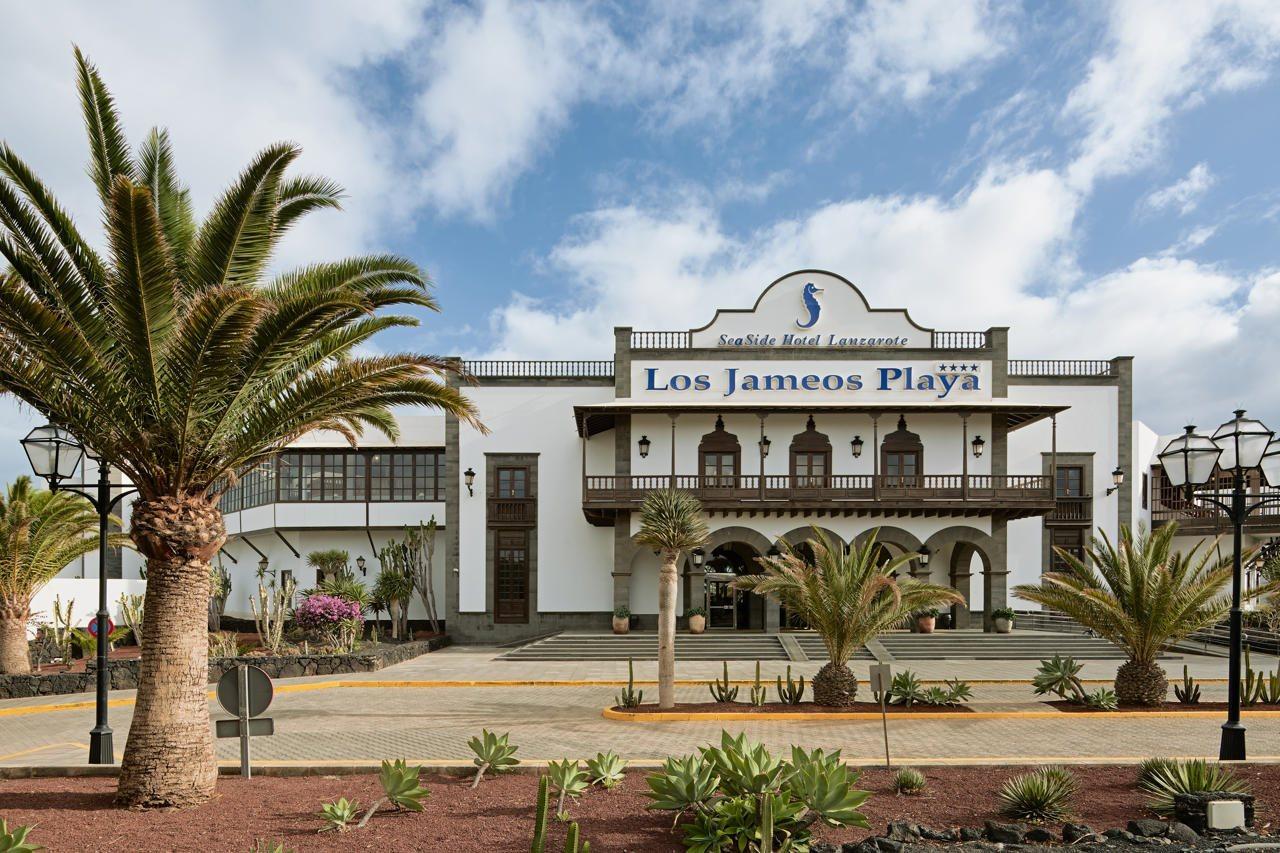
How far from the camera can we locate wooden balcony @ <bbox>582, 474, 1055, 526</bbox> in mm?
25297

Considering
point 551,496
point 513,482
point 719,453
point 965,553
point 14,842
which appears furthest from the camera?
point 513,482

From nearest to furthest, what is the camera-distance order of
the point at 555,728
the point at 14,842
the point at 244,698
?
the point at 14,842 → the point at 244,698 → the point at 555,728

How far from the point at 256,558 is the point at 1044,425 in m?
26.8

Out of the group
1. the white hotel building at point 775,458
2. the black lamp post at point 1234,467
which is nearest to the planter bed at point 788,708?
the black lamp post at point 1234,467

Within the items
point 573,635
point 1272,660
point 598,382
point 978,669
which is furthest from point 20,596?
point 1272,660

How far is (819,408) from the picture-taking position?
1014 inches

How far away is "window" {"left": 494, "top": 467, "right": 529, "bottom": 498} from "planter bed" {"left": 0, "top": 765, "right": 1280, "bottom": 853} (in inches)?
722

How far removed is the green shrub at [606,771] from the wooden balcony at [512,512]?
63.0ft

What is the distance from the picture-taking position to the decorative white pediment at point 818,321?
26.8 meters

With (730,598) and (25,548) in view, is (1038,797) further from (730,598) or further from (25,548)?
(730,598)

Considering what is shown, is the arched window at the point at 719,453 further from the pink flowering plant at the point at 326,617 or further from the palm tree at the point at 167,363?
the palm tree at the point at 167,363

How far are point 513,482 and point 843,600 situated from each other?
1567 cm

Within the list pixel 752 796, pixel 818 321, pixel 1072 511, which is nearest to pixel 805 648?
pixel 818 321

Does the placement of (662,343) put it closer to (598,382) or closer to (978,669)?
(598,382)
